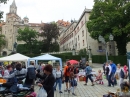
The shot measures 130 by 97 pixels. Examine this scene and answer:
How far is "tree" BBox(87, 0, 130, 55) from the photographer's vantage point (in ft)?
110

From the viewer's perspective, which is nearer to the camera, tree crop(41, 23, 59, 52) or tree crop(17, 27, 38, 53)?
tree crop(41, 23, 59, 52)

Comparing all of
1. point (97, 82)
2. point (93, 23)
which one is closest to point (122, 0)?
point (93, 23)

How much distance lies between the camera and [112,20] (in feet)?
112

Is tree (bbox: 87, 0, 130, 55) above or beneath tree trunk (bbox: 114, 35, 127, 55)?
above

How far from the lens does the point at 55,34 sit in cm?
6225

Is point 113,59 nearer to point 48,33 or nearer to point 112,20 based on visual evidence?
point 112,20

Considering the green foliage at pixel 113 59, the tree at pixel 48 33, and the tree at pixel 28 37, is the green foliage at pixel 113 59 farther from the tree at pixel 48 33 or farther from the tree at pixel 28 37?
the tree at pixel 28 37

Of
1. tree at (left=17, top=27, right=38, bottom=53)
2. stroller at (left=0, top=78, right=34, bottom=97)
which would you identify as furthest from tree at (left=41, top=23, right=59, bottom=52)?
stroller at (left=0, top=78, right=34, bottom=97)

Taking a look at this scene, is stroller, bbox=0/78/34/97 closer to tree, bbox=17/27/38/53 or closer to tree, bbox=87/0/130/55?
tree, bbox=87/0/130/55

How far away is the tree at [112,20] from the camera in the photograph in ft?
110

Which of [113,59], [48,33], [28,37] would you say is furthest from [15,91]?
[28,37]

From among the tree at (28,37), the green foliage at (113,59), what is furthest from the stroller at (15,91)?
the tree at (28,37)

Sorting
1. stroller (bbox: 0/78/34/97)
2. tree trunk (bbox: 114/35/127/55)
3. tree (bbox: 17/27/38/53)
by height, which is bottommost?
stroller (bbox: 0/78/34/97)

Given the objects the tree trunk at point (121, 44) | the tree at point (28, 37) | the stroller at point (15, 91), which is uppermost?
the tree at point (28, 37)
